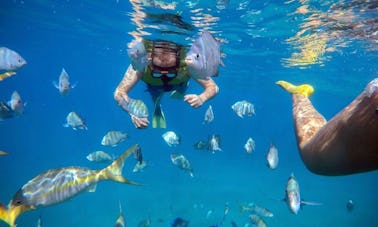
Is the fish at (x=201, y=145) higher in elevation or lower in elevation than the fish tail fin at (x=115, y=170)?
lower

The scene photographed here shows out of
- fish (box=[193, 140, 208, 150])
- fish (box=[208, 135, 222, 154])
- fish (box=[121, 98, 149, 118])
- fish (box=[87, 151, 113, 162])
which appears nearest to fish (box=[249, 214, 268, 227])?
fish (box=[208, 135, 222, 154])

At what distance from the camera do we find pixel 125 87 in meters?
9.22

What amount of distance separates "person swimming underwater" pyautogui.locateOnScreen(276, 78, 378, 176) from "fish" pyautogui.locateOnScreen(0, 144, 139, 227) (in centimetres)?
247

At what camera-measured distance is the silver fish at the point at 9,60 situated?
800 cm

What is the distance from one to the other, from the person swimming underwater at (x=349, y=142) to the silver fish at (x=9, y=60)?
6974mm

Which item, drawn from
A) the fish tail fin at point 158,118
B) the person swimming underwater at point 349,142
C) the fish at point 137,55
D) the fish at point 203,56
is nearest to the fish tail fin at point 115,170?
the fish at point 203,56

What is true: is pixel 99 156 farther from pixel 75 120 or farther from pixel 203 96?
pixel 203 96

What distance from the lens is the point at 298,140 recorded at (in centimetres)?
498

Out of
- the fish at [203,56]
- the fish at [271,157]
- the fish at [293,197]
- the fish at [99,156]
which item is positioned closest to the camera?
the fish at [203,56]

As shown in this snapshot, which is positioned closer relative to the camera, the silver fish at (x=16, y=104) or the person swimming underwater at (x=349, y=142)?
the person swimming underwater at (x=349, y=142)

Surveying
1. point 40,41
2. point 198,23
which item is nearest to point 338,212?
point 198,23

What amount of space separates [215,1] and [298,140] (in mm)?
11773

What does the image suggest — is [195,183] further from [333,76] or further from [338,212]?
[333,76]

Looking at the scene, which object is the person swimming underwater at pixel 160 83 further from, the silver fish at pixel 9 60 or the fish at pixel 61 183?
the fish at pixel 61 183
